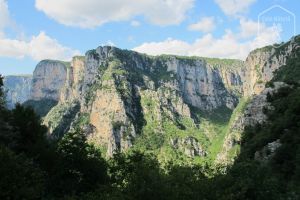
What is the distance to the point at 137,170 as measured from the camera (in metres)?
39.8

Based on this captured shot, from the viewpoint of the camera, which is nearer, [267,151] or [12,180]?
[12,180]

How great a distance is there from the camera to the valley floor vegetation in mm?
34781

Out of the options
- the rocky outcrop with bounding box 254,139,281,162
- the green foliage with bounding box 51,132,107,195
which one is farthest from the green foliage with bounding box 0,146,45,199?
the rocky outcrop with bounding box 254,139,281,162

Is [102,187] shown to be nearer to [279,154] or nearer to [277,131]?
[279,154]

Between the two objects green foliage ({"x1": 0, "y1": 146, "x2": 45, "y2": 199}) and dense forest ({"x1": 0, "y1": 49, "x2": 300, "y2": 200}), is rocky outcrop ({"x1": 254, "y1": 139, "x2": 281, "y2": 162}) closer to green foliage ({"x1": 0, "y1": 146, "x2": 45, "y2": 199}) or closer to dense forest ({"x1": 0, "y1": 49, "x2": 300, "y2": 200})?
dense forest ({"x1": 0, "y1": 49, "x2": 300, "y2": 200})

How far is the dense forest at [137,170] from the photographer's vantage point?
3480cm

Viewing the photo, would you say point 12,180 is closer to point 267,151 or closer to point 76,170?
point 76,170

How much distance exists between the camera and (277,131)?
67.2 metres

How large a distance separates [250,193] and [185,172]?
10898 mm

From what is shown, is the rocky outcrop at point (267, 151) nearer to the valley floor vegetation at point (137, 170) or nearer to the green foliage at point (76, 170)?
the valley floor vegetation at point (137, 170)

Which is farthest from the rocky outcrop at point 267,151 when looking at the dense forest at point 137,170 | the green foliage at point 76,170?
the green foliage at point 76,170

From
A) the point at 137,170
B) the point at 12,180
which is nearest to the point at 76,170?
the point at 137,170

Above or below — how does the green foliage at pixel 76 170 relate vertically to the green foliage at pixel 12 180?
below

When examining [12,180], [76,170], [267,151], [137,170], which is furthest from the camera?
[76,170]
